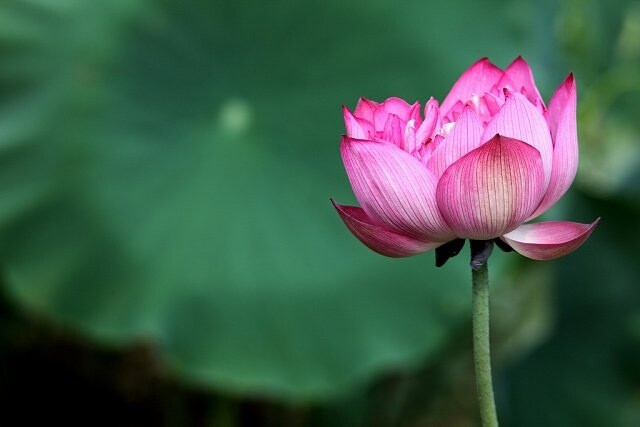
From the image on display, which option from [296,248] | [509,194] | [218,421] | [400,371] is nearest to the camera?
[509,194]

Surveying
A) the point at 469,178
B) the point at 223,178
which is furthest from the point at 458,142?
the point at 223,178

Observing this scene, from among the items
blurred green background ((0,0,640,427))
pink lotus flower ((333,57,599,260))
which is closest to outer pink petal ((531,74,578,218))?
pink lotus flower ((333,57,599,260))

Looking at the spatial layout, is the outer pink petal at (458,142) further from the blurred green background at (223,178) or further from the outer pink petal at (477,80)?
the blurred green background at (223,178)

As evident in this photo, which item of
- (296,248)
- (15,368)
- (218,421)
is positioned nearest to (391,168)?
(296,248)

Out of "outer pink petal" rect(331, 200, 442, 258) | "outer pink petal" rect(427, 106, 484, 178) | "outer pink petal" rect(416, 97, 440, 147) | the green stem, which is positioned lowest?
the green stem

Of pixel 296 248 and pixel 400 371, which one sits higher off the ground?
pixel 296 248

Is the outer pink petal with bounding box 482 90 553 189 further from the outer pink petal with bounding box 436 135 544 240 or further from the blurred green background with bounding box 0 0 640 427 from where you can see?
the blurred green background with bounding box 0 0 640 427

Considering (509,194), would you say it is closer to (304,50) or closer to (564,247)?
(564,247)

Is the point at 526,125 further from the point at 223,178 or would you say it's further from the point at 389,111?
the point at 223,178
